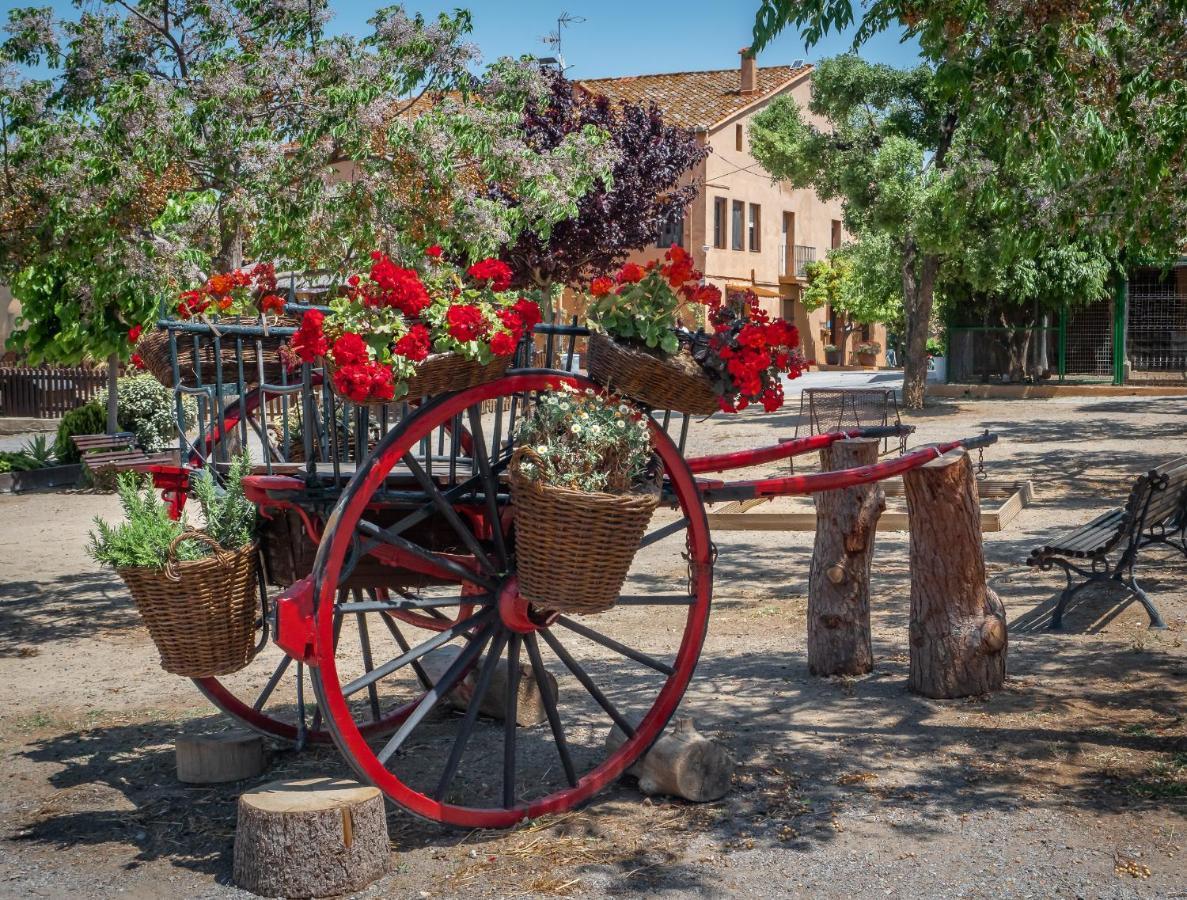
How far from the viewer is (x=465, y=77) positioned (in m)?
8.57

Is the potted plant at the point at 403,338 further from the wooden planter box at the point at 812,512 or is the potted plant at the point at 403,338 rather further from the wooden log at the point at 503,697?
the wooden planter box at the point at 812,512

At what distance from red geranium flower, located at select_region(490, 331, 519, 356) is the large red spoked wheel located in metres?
0.20

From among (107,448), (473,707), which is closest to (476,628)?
(473,707)

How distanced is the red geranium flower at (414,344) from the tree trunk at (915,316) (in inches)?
822

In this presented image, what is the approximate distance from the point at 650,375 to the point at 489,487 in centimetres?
69

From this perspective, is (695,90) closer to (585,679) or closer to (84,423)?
(84,423)

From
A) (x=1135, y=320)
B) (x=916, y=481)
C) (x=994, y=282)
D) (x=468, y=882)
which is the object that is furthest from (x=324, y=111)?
(x=1135, y=320)

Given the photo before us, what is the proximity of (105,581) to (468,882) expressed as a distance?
6614 mm

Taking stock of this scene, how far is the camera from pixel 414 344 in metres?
4.20

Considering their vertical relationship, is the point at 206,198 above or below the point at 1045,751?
above

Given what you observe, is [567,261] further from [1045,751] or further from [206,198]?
[1045,751]

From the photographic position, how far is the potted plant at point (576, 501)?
428cm

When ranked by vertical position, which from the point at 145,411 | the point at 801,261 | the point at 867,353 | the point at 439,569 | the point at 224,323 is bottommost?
the point at 439,569

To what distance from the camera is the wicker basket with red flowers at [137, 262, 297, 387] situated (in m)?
5.04
